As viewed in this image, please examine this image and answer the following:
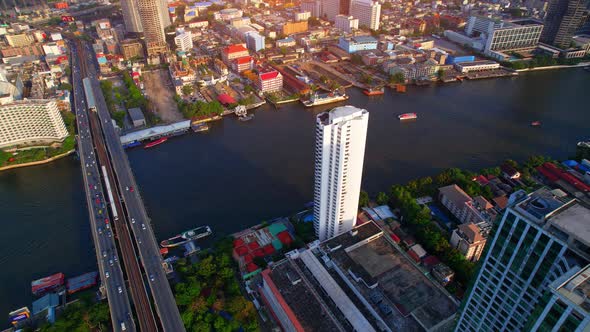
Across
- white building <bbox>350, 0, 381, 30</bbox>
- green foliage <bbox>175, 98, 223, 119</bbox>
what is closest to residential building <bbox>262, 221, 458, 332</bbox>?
green foliage <bbox>175, 98, 223, 119</bbox>

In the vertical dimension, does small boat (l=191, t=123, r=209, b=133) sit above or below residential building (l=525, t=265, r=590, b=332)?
below

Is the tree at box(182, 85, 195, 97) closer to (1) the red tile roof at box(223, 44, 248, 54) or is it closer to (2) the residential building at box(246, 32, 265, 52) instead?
(1) the red tile roof at box(223, 44, 248, 54)

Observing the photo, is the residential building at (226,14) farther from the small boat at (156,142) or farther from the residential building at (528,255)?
the residential building at (528,255)

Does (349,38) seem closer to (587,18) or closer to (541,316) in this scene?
(587,18)

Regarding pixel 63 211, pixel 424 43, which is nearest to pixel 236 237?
pixel 63 211

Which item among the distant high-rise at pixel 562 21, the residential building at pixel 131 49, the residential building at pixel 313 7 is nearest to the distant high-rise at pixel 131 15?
the residential building at pixel 131 49

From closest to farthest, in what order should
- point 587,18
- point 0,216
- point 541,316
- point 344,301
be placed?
point 541,316 → point 344,301 → point 0,216 → point 587,18
